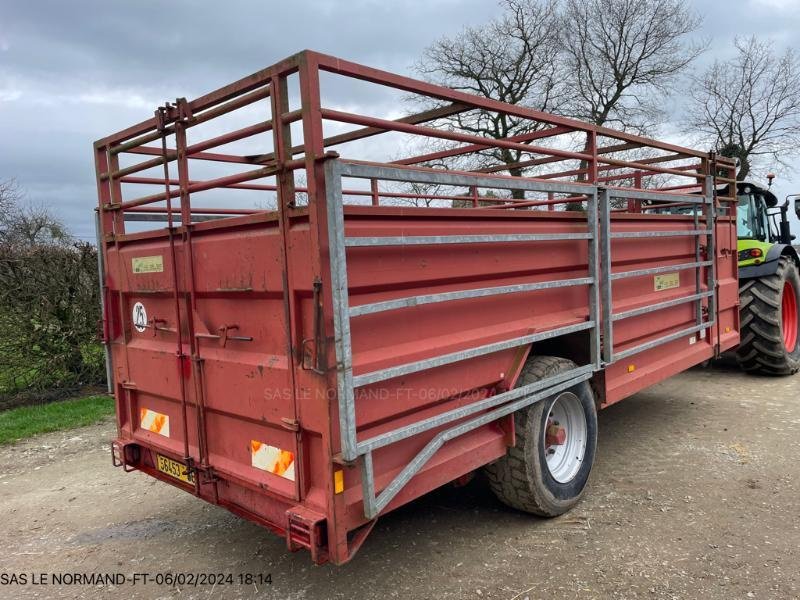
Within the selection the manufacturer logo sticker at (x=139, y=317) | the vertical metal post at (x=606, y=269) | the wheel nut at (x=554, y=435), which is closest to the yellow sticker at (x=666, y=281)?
the vertical metal post at (x=606, y=269)

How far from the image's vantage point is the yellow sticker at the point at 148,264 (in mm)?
3080

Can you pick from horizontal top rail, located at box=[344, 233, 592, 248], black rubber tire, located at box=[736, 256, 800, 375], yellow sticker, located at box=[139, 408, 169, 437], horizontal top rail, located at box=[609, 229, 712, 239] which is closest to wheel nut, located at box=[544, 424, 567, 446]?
horizontal top rail, located at box=[344, 233, 592, 248]

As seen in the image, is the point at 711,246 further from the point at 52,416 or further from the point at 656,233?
the point at 52,416

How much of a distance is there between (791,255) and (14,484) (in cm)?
850

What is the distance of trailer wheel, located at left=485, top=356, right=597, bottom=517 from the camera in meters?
3.21

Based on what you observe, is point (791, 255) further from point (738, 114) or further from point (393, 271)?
point (738, 114)

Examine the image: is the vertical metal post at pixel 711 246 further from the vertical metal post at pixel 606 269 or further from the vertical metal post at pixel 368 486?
the vertical metal post at pixel 368 486

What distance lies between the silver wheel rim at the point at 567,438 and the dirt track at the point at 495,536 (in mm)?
265

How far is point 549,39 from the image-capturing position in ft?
64.3

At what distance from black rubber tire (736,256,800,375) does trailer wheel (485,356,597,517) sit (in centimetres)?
385

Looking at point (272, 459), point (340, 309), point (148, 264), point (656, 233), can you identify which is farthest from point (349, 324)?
point (656, 233)

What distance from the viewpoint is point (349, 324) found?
88.7 inches

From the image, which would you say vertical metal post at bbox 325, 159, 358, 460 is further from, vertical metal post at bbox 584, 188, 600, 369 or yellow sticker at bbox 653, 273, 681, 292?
yellow sticker at bbox 653, 273, 681, 292

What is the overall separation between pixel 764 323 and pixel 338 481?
6004 mm
